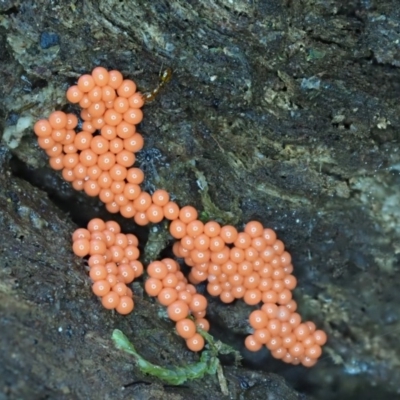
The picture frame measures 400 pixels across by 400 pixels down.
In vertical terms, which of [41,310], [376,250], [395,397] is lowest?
[41,310]

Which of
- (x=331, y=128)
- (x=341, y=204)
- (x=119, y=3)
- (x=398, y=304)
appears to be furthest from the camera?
(x=398, y=304)

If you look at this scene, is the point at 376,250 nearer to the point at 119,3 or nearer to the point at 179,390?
the point at 179,390

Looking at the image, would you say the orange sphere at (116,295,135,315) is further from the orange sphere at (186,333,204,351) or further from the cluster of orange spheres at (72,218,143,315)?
the orange sphere at (186,333,204,351)

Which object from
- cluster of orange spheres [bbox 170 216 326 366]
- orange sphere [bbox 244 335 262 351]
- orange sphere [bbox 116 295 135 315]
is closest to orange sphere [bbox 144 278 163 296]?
orange sphere [bbox 116 295 135 315]

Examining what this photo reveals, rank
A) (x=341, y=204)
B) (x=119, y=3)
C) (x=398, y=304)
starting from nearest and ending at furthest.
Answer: (x=119, y=3) → (x=341, y=204) → (x=398, y=304)

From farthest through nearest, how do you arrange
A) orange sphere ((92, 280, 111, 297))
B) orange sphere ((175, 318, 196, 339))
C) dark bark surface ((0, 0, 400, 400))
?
orange sphere ((175, 318, 196, 339)) < orange sphere ((92, 280, 111, 297)) < dark bark surface ((0, 0, 400, 400))

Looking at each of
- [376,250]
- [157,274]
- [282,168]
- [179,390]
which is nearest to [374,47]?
[282,168]
